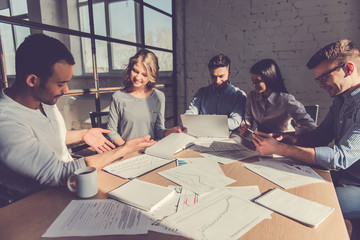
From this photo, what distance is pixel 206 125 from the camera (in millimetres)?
1526

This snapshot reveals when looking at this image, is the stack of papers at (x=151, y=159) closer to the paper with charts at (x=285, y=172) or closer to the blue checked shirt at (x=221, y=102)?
the paper with charts at (x=285, y=172)

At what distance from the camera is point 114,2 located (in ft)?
11.9

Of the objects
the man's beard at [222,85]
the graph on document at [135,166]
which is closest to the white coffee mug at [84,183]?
the graph on document at [135,166]

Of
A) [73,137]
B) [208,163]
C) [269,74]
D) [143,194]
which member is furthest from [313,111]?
[73,137]

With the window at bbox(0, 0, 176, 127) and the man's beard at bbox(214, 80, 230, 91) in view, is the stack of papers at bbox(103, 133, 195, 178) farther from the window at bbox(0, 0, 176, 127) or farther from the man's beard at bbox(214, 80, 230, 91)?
the window at bbox(0, 0, 176, 127)

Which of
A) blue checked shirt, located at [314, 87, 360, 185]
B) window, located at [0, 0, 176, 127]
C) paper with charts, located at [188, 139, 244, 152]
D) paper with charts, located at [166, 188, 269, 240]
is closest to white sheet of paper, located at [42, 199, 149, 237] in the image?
paper with charts, located at [166, 188, 269, 240]

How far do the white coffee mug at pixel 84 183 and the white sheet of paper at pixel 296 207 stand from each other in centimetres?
56

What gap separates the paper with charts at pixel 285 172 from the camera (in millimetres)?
901

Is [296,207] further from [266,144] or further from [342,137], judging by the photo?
[342,137]

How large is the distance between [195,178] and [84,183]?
42cm

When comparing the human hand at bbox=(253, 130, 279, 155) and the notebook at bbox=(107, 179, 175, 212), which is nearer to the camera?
the notebook at bbox=(107, 179, 175, 212)

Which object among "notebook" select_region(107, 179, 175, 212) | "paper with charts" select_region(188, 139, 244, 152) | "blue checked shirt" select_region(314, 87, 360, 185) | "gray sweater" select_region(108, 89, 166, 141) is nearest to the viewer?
"notebook" select_region(107, 179, 175, 212)

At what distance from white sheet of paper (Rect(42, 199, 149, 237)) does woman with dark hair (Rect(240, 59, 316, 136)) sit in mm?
1343

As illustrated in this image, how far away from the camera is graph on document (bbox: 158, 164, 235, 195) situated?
86 centimetres
